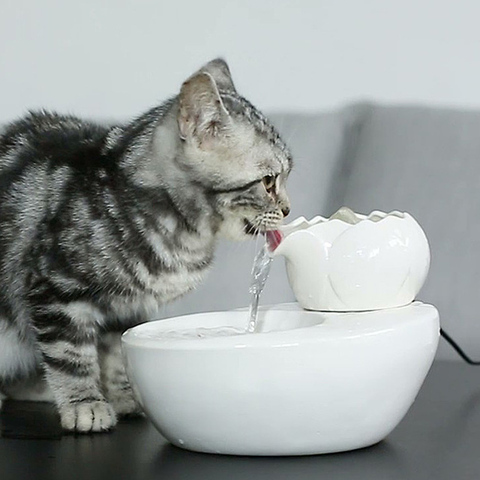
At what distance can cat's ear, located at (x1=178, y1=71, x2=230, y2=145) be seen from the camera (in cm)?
125

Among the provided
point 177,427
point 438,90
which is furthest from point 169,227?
point 438,90

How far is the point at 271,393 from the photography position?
1.01 m

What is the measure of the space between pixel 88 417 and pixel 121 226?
240 mm

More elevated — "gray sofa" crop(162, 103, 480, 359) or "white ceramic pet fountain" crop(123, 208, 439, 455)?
"white ceramic pet fountain" crop(123, 208, 439, 455)

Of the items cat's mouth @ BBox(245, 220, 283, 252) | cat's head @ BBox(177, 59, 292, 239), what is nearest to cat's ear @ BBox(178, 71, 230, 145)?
cat's head @ BBox(177, 59, 292, 239)

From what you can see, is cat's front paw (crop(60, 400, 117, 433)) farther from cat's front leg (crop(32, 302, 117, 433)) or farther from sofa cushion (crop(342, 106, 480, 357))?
sofa cushion (crop(342, 106, 480, 357))

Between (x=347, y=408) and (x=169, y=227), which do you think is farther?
(x=169, y=227)

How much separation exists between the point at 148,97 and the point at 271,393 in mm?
1494

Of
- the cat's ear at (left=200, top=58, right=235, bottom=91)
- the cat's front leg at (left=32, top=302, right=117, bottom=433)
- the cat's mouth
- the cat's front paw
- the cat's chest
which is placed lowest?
the cat's front paw

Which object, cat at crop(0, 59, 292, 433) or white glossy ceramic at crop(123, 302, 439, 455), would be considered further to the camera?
cat at crop(0, 59, 292, 433)

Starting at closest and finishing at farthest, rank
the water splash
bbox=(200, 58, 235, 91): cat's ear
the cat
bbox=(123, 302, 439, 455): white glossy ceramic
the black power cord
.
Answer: bbox=(123, 302, 439, 455): white glossy ceramic
the water splash
the cat
bbox=(200, 58, 235, 91): cat's ear
the black power cord

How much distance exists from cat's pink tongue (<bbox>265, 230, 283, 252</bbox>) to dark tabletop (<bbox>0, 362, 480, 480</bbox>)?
26cm

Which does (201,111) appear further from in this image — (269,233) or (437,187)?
Result: (437,187)

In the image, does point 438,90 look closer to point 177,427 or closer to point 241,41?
point 241,41
